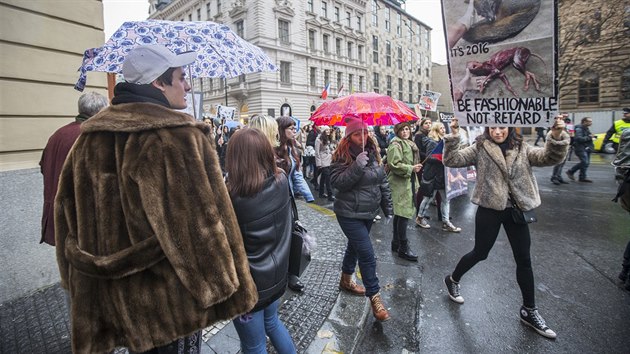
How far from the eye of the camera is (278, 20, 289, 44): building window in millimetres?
35009

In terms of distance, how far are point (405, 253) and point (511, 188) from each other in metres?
2.02

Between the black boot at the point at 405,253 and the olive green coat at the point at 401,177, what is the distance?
444 millimetres

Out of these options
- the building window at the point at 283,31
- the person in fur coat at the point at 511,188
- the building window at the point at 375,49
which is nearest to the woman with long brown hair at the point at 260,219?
the person in fur coat at the point at 511,188

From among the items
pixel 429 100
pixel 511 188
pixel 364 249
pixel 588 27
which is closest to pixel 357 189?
pixel 364 249

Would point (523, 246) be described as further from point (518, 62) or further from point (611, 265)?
point (611, 265)

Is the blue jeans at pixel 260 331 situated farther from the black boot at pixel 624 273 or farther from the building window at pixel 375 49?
the building window at pixel 375 49

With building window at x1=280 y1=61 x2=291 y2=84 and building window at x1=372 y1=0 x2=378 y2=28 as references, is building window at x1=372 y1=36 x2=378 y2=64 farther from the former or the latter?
building window at x1=280 y1=61 x2=291 y2=84

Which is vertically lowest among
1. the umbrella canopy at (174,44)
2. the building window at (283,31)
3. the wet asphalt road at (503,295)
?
the wet asphalt road at (503,295)

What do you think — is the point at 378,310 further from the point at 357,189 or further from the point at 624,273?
the point at 624,273

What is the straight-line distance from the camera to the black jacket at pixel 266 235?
1887 millimetres

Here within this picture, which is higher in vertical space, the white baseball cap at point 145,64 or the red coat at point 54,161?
the white baseball cap at point 145,64

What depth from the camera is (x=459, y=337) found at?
297 cm

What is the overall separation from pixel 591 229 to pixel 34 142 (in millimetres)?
8619

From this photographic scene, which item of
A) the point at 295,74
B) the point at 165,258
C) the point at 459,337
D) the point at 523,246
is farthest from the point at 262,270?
the point at 295,74
